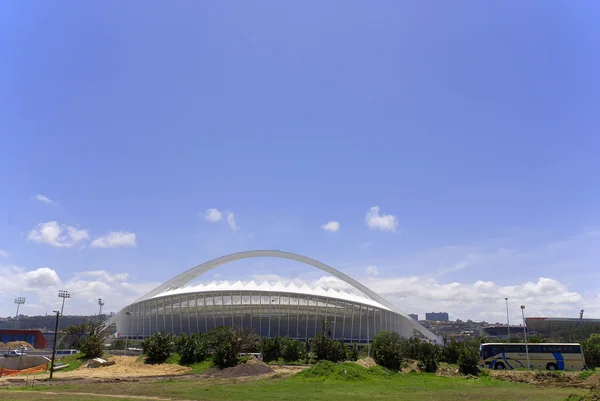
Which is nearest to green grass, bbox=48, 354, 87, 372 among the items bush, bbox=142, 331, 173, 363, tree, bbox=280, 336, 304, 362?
bush, bbox=142, 331, 173, 363

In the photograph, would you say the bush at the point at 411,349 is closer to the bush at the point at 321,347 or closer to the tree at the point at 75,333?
the bush at the point at 321,347

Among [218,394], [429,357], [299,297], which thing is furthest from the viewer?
[299,297]

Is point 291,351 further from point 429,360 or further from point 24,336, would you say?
point 24,336

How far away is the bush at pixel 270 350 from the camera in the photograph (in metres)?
58.4

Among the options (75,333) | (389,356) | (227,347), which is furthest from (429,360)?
(75,333)

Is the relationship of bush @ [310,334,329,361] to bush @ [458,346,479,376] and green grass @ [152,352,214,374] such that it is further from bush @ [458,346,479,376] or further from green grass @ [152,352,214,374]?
bush @ [458,346,479,376]

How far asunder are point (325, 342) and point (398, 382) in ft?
57.3

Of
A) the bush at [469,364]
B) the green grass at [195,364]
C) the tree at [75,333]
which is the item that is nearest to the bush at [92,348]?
the green grass at [195,364]

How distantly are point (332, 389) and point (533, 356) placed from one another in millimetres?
33368

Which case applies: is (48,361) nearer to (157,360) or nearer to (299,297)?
(157,360)

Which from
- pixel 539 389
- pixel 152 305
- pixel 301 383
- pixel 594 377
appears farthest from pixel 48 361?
pixel 594 377

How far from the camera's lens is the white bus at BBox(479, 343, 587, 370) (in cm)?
5297

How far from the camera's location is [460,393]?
32062 millimetres

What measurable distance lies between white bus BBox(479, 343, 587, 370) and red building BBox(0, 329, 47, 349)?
113875 millimetres
